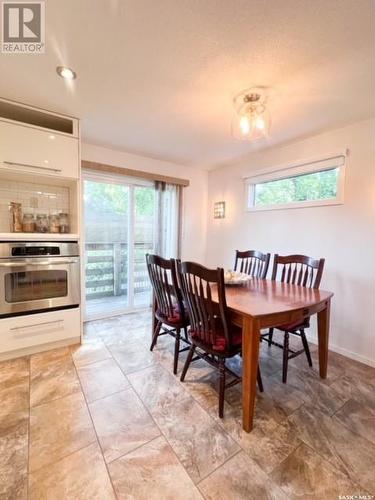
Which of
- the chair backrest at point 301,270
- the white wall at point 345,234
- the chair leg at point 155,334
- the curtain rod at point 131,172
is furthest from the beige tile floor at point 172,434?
the curtain rod at point 131,172

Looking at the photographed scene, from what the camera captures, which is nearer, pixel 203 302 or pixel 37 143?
pixel 203 302

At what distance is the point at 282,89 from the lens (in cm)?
183

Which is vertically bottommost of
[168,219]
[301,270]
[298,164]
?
[301,270]

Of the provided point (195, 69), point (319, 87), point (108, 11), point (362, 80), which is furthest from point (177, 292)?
point (362, 80)

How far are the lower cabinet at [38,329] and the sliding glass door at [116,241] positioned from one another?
77 cm

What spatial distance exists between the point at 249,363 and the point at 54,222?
250 centimetres

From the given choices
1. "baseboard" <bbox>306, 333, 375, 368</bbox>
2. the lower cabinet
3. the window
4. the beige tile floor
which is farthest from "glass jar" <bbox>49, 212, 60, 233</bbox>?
"baseboard" <bbox>306, 333, 375, 368</bbox>

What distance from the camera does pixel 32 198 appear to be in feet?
8.64

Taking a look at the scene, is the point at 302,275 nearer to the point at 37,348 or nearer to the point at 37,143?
the point at 37,348

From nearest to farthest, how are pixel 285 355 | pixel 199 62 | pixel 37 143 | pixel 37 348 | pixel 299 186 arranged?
pixel 199 62, pixel 285 355, pixel 37 143, pixel 37 348, pixel 299 186

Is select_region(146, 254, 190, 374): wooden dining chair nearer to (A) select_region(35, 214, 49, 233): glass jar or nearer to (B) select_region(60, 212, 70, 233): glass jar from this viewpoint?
(B) select_region(60, 212, 70, 233): glass jar

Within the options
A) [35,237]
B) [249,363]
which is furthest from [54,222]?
[249,363]

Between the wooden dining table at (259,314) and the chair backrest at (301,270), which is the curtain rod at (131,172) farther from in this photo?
the wooden dining table at (259,314)

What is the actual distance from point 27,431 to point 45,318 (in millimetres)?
1077
